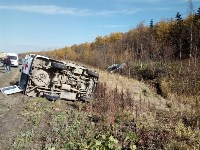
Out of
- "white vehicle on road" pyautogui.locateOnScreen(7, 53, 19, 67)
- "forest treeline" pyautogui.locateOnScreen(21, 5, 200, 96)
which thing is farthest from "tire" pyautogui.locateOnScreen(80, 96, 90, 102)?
"white vehicle on road" pyautogui.locateOnScreen(7, 53, 19, 67)

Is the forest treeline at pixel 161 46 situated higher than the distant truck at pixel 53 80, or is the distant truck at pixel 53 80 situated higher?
the forest treeline at pixel 161 46

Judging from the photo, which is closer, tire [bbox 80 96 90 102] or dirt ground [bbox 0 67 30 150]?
dirt ground [bbox 0 67 30 150]

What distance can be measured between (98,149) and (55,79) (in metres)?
9.85

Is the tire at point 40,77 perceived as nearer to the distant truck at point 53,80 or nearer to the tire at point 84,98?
the distant truck at point 53,80

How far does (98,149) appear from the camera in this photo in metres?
8.52

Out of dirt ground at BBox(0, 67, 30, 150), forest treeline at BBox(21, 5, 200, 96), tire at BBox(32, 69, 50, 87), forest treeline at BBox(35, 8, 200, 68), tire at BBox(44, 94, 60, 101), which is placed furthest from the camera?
forest treeline at BBox(35, 8, 200, 68)

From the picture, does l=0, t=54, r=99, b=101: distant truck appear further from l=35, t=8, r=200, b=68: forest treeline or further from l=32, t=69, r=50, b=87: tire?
l=35, t=8, r=200, b=68: forest treeline

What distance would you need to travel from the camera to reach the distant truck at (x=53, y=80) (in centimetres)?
1766

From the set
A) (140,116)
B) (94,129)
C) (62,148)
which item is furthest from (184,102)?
(62,148)

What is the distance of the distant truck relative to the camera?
1766 centimetres

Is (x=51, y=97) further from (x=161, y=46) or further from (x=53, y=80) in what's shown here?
(x=161, y=46)

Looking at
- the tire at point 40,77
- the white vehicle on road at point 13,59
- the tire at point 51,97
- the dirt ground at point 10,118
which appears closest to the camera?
the dirt ground at point 10,118

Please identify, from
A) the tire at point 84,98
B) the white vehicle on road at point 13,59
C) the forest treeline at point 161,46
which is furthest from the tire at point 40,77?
the white vehicle on road at point 13,59

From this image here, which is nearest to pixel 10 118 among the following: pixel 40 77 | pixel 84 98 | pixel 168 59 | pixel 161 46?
pixel 40 77
